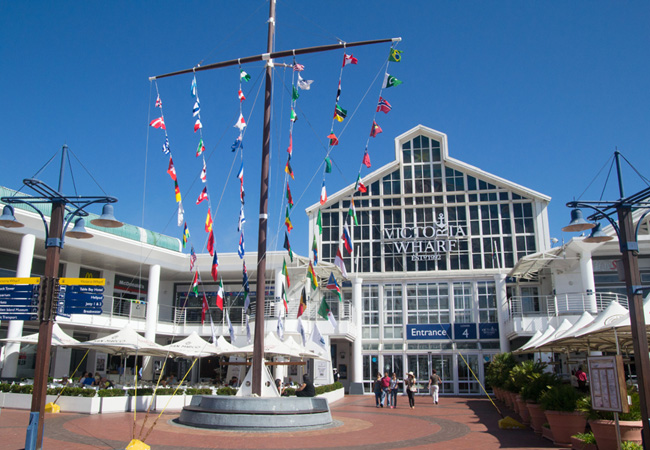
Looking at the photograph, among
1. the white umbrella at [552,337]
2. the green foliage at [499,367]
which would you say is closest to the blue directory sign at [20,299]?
the white umbrella at [552,337]

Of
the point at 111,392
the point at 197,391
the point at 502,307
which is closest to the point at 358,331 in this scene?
the point at 502,307

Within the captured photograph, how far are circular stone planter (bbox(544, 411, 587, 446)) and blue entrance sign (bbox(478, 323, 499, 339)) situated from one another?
21.6 m

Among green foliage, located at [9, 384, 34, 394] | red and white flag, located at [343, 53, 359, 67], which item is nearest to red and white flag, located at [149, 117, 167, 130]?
red and white flag, located at [343, 53, 359, 67]

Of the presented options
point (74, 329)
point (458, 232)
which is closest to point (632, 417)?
point (458, 232)

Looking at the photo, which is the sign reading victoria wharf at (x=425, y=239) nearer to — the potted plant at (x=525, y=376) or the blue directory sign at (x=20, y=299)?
the potted plant at (x=525, y=376)

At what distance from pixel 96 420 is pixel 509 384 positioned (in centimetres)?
1315

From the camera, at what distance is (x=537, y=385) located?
44.0 feet

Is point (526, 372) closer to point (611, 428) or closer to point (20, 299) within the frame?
point (611, 428)

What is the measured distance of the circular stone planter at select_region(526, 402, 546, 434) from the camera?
13040 millimetres

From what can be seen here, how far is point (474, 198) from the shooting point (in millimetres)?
35312

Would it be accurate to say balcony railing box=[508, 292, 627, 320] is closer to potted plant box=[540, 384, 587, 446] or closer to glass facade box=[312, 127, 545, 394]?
glass facade box=[312, 127, 545, 394]

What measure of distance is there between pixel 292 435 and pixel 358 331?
19810mm

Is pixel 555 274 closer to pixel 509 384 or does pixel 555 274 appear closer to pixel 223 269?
pixel 509 384

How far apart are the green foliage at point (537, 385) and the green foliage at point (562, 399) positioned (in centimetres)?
171
